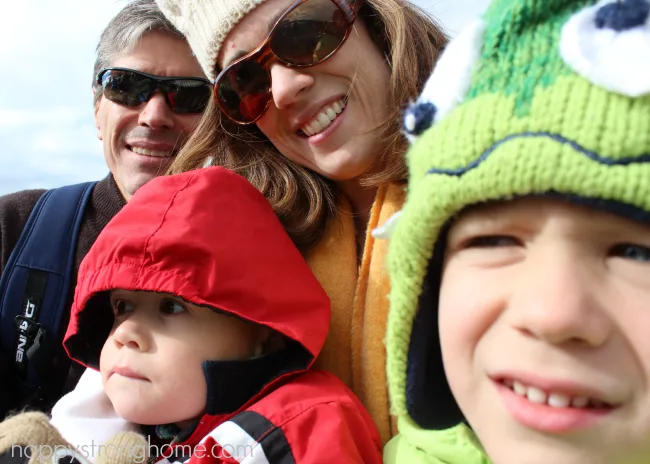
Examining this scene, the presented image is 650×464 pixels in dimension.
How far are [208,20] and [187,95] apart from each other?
696 millimetres

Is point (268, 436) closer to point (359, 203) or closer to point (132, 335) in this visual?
point (132, 335)

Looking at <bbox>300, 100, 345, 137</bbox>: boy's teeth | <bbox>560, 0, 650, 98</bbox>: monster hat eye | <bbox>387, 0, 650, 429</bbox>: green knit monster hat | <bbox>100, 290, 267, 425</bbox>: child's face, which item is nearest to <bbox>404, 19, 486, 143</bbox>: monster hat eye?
<bbox>387, 0, 650, 429</bbox>: green knit monster hat

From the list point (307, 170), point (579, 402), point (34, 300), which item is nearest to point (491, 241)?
point (579, 402)

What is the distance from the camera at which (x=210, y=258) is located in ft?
Result: 5.45

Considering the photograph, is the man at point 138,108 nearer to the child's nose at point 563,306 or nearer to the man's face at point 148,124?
the man's face at point 148,124

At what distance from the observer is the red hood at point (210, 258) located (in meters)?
1.64

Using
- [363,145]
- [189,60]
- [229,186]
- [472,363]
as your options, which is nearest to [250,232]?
[229,186]

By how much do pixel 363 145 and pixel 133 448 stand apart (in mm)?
1130

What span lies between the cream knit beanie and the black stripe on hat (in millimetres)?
1264

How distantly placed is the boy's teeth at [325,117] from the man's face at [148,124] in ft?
3.09

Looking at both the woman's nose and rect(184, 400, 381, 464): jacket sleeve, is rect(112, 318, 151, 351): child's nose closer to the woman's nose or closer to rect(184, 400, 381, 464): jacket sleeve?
rect(184, 400, 381, 464): jacket sleeve

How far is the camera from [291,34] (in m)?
1.88

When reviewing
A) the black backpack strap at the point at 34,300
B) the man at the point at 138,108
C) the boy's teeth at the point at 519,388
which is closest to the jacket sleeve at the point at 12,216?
the man at the point at 138,108

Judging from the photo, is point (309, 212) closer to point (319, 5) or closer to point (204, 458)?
point (319, 5)
